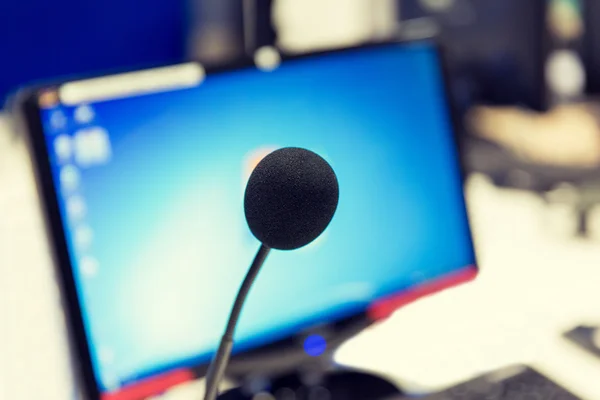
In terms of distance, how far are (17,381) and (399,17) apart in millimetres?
1140

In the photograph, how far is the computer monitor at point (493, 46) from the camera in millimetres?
1252

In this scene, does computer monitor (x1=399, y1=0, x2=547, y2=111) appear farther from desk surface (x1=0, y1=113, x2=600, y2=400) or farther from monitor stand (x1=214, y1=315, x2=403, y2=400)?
monitor stand (x1=214, y1=315, x2=403, y2=400)

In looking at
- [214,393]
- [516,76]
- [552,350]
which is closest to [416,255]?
[552,350]

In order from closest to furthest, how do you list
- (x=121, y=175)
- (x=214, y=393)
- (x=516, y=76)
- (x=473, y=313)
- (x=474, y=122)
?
(x=214, y=393) < (x=121, y=175) < (x=473, y=313) < (x=516, y=76) < (x=474, y=122)

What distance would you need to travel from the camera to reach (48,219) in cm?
60

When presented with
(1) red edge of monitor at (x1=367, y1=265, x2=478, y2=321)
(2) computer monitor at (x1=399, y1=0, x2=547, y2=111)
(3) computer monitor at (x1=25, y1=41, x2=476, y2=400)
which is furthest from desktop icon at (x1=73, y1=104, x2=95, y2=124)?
(2) computer monitor at (x1=399, y1=0, x2=547, y2=111)

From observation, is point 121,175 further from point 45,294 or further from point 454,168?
point 454,168

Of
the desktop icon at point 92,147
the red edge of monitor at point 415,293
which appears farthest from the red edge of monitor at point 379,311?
the desktop icon at point 92,147

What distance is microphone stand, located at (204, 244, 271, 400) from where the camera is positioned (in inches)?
17.5

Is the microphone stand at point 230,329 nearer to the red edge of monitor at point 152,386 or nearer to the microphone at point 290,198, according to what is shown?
the microphone at point 290,198

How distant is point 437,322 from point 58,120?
0.51 m

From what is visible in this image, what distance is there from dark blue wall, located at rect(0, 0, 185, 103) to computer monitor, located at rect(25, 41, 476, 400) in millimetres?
522

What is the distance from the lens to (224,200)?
68cm

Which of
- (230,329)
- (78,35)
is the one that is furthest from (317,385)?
(78,35)
